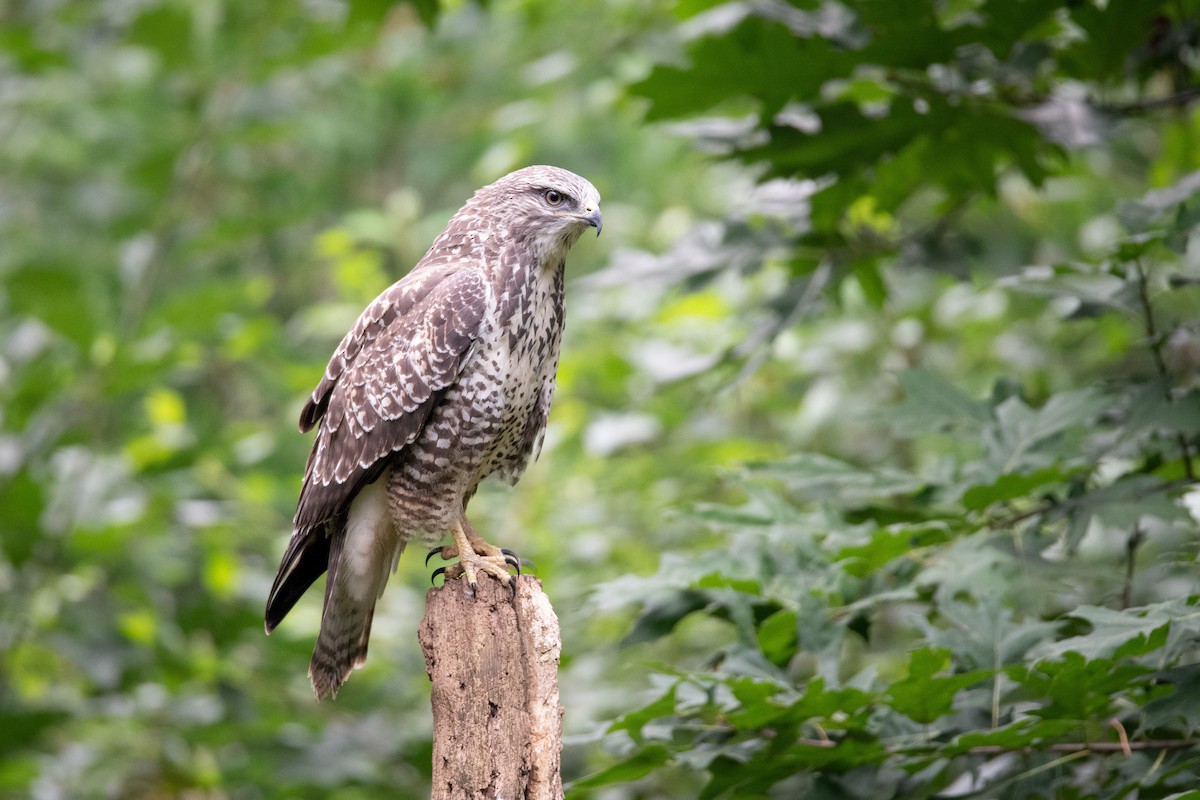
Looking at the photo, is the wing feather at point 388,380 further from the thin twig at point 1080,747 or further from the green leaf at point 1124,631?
the green leaf at point 1124,631

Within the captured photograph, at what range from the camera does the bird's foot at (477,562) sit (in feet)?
8.39

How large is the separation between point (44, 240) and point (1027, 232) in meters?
6.29

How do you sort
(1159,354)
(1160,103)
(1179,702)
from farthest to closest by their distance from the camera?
(1160,103)
(1159,354)
(1179,702)

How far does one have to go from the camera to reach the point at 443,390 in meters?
2.77

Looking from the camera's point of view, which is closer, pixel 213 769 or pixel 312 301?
pixel 213 769

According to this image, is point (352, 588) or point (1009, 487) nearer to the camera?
point (1009, 487)

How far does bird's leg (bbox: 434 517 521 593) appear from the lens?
2598mm

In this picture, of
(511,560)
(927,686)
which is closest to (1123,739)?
(927,686)

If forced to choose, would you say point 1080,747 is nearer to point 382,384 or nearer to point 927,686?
point 927,686

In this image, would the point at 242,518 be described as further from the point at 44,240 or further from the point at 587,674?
the point at 44,240

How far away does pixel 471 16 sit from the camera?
23.6ft

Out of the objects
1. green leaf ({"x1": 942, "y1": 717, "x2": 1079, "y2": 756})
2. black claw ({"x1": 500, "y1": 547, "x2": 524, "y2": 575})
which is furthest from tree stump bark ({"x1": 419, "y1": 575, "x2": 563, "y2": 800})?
green leaf ({"x1": 942, "y1": 717, "x2": 1079, "y2": 756})

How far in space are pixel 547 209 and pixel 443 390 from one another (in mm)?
481

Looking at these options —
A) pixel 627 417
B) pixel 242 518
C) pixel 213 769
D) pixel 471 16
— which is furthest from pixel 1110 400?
pixel 471 16
